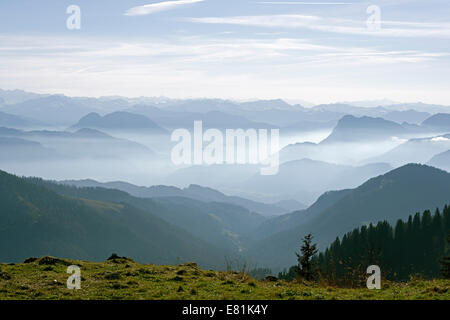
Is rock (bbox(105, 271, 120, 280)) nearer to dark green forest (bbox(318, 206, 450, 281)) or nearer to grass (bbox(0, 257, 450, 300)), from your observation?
grass (bbox(0, 257, 450, 300))

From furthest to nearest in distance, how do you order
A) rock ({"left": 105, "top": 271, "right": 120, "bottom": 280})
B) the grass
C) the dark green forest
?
the dark green forest
rock ({"left": 105, "top": 271, "right": 120, "bottom": 280})
the grass

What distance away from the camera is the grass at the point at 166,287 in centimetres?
2141

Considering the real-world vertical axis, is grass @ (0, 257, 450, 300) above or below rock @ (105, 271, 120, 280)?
below

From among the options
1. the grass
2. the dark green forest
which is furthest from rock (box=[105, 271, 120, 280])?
the dark green forest

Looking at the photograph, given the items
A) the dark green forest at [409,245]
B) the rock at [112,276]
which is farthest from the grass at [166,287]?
the dark green forest at [409,245]

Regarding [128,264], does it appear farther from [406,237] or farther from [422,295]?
[406,237]

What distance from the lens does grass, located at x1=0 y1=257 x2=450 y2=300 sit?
21.4m

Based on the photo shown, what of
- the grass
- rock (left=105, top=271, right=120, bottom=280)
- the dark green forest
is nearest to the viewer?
the grass

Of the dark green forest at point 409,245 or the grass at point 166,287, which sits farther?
the dark green forest at point 409,245

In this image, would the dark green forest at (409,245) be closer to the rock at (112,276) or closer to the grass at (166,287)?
the grass at (166,287)

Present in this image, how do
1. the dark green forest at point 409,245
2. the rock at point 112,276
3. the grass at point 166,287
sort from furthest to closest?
the dark green forest at point 409,245 < the rock at point 112,276 < the grass at point 166,287

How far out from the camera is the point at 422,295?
21328 millimetres

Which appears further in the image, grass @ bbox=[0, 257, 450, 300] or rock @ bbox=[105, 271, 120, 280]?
rock @ bbox=[105, 271, 120, 280]
